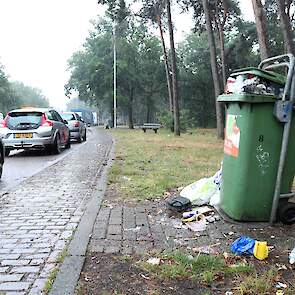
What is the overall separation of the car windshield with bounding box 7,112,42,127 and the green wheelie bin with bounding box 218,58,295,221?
419 inches

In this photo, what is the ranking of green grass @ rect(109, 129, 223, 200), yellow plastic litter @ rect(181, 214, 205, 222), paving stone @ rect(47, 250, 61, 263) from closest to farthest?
paving stone @ rect(47, 250, 61, 263)
yellow plastic litter @ rect(181, 214, 205, 222)
green grass @ rect(109, 129, 223, 200)

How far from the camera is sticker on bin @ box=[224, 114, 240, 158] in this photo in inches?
204

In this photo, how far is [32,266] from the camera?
3975mm

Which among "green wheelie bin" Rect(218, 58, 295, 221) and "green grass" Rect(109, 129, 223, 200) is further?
"green grass" Rect(109, 129, 223, 200)

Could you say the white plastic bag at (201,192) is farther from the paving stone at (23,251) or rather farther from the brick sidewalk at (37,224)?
the paving stone at (23,251)

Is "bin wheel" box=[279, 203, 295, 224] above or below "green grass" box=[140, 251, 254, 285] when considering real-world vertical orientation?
above

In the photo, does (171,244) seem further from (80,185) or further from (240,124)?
(80,185)

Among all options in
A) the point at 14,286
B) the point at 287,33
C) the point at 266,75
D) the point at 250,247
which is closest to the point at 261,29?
the point at 287,33

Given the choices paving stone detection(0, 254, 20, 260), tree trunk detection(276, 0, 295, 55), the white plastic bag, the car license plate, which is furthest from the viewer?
the car license plate

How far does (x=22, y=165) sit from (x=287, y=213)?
8.70 meters

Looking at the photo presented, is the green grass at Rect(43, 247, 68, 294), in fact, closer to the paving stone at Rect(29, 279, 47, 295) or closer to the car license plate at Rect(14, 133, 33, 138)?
the paving stone at Rect(29, 279, 47, 295)

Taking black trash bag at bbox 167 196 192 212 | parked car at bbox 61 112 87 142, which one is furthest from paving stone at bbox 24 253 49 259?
parked car at bbox 61 112 87 142

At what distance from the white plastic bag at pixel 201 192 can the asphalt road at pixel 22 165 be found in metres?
3.68

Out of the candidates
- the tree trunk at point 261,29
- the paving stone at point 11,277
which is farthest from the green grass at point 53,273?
the tree trunk at point 261,29
